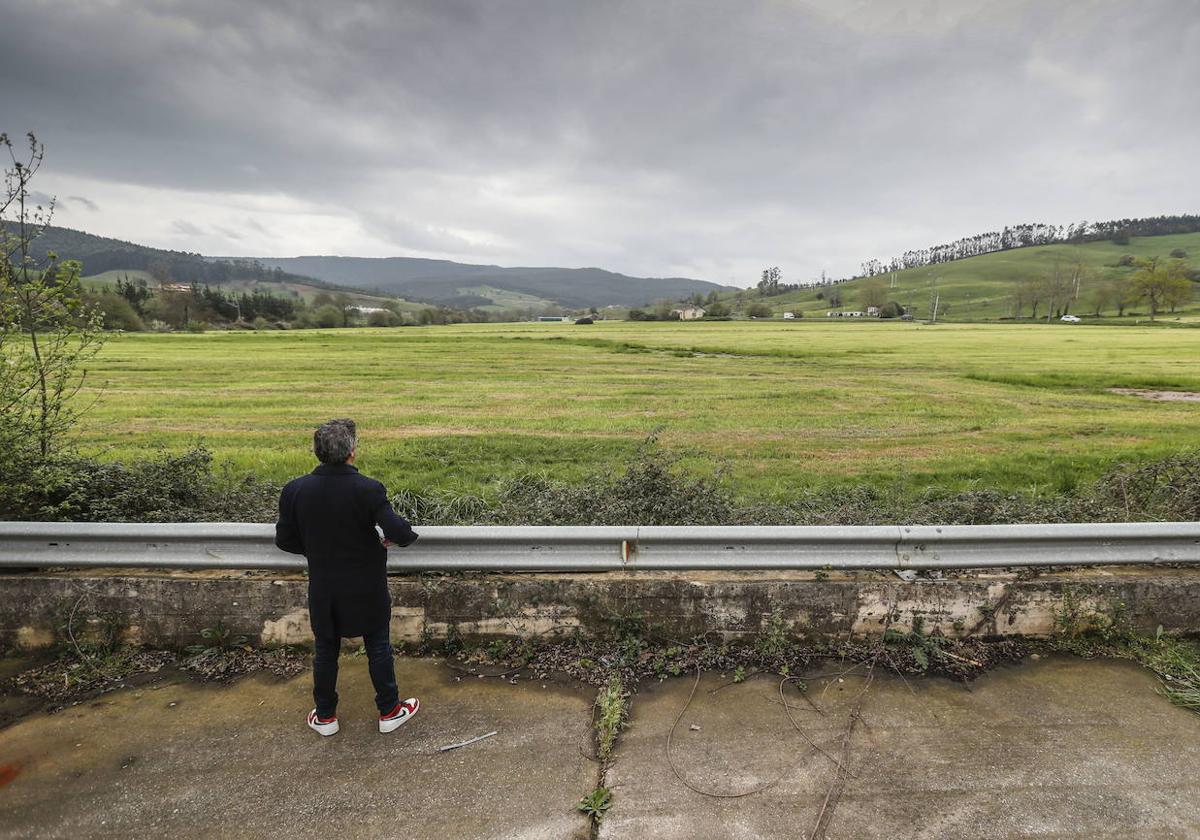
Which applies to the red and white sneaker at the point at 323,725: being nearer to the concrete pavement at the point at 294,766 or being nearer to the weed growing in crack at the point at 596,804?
the concrete pavement at the point at 294,766

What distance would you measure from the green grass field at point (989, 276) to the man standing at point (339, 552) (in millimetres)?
131766

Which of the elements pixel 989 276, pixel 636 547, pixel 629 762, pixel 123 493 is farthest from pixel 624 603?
pixel 989 276

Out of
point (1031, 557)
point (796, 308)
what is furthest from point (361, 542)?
point (796, 308)

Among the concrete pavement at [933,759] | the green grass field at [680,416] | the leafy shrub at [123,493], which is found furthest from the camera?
the green grass field at [680,416]

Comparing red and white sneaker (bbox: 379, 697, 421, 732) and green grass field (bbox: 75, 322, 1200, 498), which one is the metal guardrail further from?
green grass field (bbox: 75, 322, 1200, 498)

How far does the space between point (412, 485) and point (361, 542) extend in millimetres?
4926

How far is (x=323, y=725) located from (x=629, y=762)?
173 cm

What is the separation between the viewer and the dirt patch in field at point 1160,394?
56.9 feet

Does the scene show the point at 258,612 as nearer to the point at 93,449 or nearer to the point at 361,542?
the point at 361,542

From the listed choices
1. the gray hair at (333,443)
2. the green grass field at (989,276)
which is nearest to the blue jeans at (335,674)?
the gray hair at (333,443)

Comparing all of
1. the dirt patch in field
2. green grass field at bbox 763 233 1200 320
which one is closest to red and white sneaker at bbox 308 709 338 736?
the dirt patch in field

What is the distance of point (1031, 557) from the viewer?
168 inches

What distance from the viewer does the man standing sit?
3561mm

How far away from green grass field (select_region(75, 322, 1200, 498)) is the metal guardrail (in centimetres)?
253
